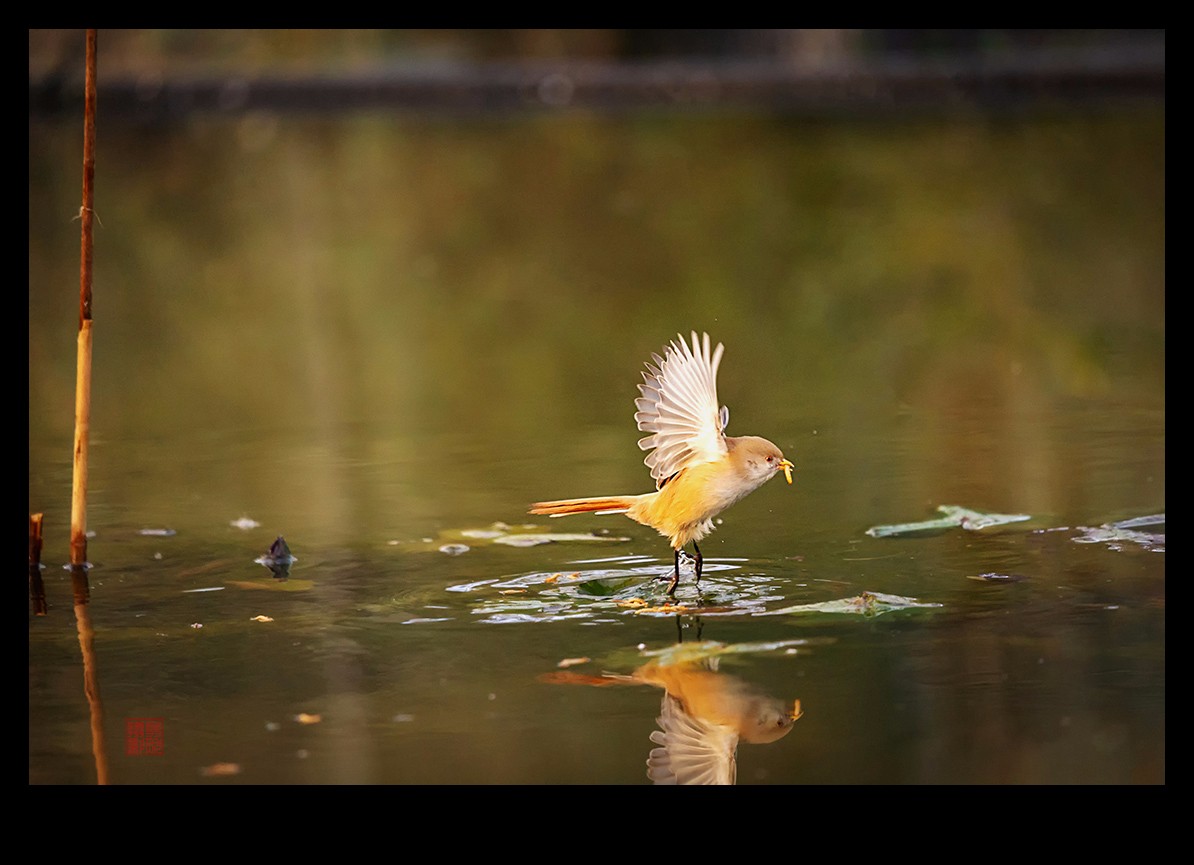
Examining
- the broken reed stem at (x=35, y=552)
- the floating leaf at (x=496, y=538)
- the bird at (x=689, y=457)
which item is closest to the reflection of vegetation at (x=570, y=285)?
the floating leaf at (x=496, y=538)

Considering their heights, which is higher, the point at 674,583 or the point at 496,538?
the point at 496,538

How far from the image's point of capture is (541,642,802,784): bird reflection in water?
4379 mm

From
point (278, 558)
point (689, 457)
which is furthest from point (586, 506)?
point (278, 558)

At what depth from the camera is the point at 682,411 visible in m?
5.78

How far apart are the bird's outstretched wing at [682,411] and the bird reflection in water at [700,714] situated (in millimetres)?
809

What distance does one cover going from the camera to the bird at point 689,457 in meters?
5.67

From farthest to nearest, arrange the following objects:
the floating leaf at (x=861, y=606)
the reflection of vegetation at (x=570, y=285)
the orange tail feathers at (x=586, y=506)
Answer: the reflection of vegetation at (x=570, y=285), the orange tail feathers at (x=586, y=506), the floating leaf at (x=861, y=606)

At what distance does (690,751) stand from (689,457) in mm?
1530

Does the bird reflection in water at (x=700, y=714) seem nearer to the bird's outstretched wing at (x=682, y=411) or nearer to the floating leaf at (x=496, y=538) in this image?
the bird's outstretched wing at (x=682, y=411)

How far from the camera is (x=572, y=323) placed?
10875 millimetres

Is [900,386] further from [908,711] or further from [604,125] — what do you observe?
[604,125]

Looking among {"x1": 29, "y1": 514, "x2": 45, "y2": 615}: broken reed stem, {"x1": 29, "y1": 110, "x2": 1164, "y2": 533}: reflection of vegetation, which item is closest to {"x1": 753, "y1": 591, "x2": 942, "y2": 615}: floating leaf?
{"x1": 29, "y1": 110, "x2": 1164, "y2": 533}: reflection of vegetation

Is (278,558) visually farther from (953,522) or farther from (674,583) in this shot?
(953,522)
